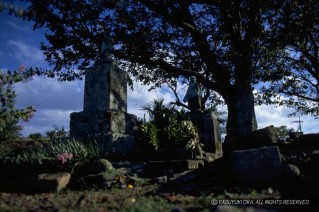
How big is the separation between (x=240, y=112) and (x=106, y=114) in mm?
5547

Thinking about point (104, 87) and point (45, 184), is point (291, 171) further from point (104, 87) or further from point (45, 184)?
point (104, 87)

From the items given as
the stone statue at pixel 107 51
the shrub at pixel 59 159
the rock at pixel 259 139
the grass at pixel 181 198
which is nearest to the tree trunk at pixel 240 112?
the rock at pixel 259 139

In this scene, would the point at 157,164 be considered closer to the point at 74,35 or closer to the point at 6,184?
the point at 6,184

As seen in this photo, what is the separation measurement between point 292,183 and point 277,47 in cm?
769

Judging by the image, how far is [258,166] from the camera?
469 cm

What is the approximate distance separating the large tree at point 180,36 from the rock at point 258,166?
653cm

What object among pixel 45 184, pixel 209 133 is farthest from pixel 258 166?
pixel 209 133

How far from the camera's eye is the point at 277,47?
10.9 meters

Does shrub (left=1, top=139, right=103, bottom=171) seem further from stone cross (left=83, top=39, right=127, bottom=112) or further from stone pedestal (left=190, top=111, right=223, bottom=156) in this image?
stone pedestal (left=190, top=111, right=223, bottom=156)

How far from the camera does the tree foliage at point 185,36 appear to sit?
11.0 m

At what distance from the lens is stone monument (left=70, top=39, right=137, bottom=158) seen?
863cm

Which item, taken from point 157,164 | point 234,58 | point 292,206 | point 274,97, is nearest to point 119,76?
point 157,164

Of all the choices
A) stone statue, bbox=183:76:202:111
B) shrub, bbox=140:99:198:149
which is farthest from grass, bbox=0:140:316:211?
stone statue, bbox=183:76:202:111

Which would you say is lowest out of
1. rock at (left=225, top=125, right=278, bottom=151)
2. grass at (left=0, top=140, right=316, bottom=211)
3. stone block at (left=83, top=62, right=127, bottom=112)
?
grass at (left=0, top=140, right=316, bottom=211)
